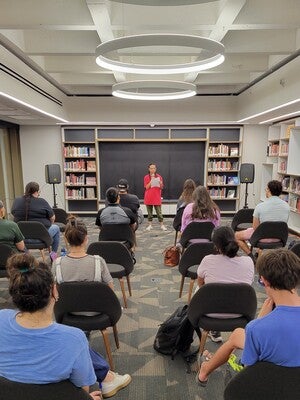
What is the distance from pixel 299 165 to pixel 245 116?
68.4 inches

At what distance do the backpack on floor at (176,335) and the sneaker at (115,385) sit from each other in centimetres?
42

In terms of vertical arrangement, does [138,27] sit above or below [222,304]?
above

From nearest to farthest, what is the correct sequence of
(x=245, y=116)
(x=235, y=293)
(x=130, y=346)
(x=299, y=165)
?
1. (x=235, y=293)
2. (x=130, y=346)
3. (x=299, y=165)
4. (x=245, y=116)

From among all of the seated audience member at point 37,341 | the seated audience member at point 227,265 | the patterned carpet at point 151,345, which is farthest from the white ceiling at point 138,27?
the patterned carpet at point 151,345

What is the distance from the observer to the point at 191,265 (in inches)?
125

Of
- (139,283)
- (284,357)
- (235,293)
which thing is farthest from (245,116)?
(284,357)

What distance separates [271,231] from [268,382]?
284cm

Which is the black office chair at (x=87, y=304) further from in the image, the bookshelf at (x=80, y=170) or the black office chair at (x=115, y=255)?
the bookshelf at (x=80, y=170)

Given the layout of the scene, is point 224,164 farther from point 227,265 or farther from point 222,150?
point 227,265

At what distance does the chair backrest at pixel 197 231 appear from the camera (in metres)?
3.71

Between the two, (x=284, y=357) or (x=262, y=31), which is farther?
(x=262, y=31)

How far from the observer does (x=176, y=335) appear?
2.49m

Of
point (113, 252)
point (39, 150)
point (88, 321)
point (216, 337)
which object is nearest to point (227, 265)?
point (216, 337)

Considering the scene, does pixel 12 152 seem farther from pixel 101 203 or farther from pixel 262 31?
pixel 262 31
